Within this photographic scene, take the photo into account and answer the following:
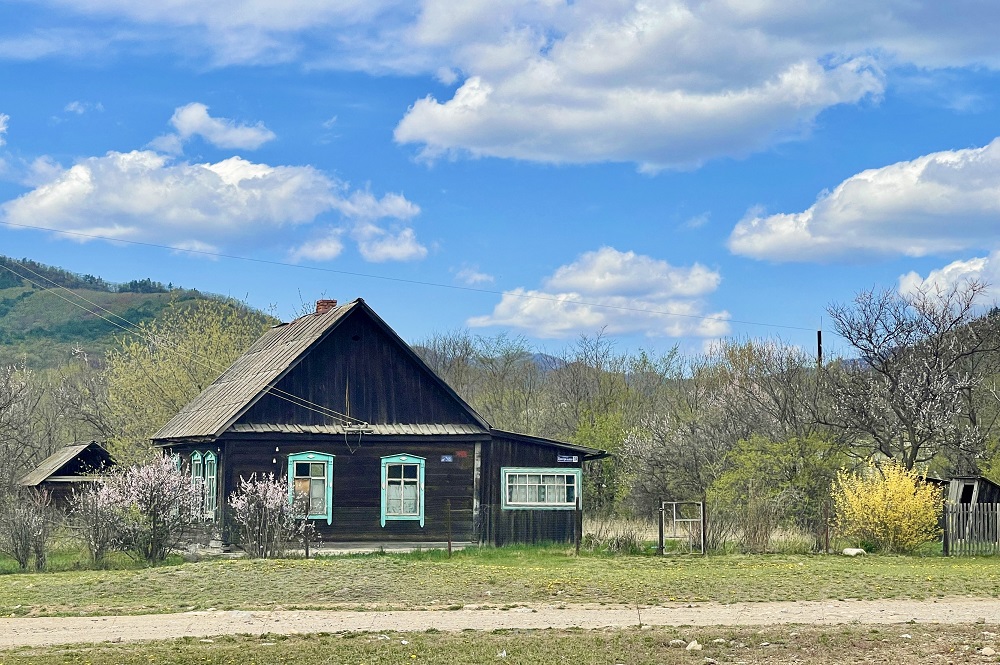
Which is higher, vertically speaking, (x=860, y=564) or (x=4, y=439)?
(x=4, y=439)

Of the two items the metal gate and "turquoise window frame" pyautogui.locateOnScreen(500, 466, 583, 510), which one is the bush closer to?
"turquoise window frame" pyautogui.locateOnScreen(500, 466, 583, 510)

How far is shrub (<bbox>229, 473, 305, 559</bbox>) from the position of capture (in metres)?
27.3

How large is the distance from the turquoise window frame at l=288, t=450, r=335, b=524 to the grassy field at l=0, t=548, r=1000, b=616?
19.8 feet

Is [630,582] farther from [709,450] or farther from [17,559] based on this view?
[709,450]

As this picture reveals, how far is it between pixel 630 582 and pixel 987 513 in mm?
13118

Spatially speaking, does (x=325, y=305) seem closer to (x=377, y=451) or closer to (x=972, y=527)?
(x=377, y=451)

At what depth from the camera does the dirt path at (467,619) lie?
620 inches

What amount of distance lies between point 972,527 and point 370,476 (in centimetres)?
1518

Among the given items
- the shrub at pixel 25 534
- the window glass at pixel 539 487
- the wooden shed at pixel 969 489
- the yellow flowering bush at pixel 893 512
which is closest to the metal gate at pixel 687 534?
the window glass at pixel 539 487

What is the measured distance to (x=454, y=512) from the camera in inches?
1303

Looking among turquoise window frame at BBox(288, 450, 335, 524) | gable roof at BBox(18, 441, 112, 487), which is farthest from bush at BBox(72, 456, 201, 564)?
gable roof at BBox(18, 441, 112, 487)

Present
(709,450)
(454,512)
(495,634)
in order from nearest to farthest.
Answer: (495,634)
(454,512)
(709,450)

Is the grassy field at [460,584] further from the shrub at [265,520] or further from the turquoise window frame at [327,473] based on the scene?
the turquoise window frame at [327,473]

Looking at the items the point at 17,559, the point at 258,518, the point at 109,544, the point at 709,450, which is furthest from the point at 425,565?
the point at 709,450
